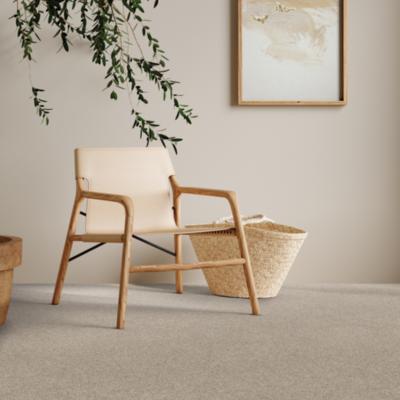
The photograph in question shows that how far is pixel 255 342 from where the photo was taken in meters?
2.38

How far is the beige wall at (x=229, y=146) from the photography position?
362cm

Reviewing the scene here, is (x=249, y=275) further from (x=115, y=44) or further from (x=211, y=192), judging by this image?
(x=115, y=44)

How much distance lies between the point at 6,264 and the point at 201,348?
0.72 m

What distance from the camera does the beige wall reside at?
3.62 meters

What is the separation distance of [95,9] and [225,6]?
2.03ft

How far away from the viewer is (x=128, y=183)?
10.5ft

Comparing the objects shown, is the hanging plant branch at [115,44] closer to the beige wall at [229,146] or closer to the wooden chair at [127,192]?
the beige wall at [229,146]

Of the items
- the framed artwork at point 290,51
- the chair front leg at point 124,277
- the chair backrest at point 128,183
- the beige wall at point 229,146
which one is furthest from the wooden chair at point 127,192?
the framed artwork at point 290,51

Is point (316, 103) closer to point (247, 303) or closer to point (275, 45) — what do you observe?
point (275, 45)

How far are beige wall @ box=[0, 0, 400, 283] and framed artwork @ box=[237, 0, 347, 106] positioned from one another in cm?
7

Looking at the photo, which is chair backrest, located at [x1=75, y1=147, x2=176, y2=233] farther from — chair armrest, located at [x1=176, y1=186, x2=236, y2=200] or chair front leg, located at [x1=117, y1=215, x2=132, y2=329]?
chair front leg, located at [x1=117, y1=215, x2=132, y2=329]

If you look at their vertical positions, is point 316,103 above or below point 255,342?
above

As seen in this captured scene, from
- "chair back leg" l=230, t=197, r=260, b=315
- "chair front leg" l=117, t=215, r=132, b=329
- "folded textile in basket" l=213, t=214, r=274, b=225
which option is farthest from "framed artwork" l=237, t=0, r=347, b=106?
"chair front leg" l=117, t=215, r=132, b=329

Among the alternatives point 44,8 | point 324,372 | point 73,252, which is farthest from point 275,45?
point 324,372
